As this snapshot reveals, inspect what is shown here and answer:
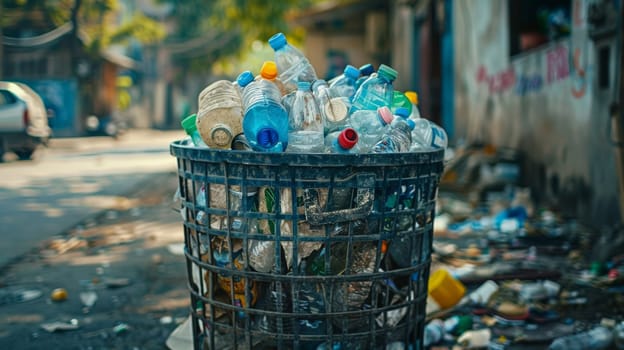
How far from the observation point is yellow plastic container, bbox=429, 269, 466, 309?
337 cm

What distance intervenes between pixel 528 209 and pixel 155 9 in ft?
149

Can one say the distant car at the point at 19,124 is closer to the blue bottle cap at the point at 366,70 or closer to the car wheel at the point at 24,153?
the car wheel at the point at 24,153

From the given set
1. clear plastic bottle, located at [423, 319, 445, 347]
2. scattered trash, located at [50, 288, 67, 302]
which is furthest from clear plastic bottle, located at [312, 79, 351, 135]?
scattered trash, located at [50, 288, 67, 302]

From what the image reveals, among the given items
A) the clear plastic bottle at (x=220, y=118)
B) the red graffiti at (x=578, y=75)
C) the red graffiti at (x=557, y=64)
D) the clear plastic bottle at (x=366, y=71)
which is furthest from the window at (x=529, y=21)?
the clear plastic bottle at (x=220, y=118)

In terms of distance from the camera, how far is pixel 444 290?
3.37m

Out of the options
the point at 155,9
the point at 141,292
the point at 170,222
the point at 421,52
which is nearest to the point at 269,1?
the point at 421,52

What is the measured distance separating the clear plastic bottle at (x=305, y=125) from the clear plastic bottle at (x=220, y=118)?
0.18 metres

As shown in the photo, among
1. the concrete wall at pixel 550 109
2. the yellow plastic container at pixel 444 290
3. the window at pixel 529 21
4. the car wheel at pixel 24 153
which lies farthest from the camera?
the car wheel at pixel 24 153

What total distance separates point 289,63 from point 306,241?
2.91ft

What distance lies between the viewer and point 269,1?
15281 millimetres

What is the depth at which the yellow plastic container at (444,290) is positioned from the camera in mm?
3373

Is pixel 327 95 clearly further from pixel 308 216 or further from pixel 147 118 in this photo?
pixel 147 118

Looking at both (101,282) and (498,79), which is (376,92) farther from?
(498,79)

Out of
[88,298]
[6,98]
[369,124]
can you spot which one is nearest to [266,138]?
[369,124]
